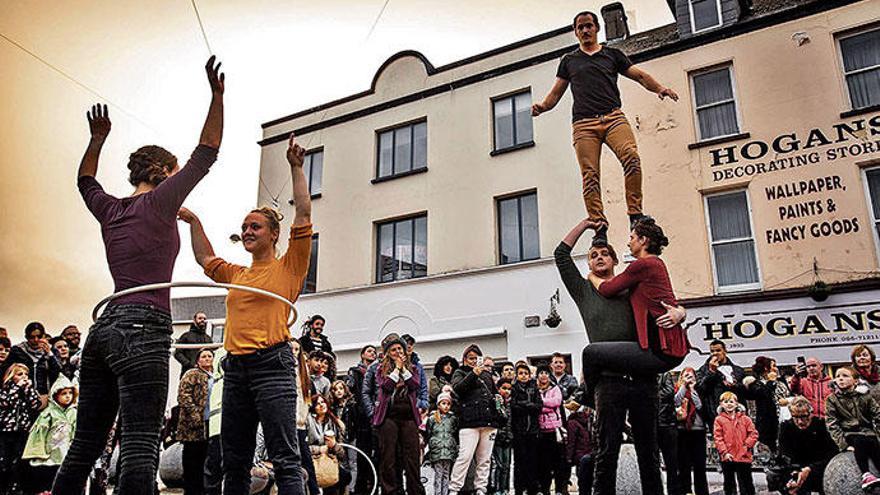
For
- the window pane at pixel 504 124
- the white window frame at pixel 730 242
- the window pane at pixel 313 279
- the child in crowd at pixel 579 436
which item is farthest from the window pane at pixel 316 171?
the child in crowd at pixel 579 436

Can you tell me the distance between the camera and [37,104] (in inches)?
199

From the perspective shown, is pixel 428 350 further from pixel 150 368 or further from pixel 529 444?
pixel 150 368

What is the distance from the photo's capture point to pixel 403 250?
15.7 meters

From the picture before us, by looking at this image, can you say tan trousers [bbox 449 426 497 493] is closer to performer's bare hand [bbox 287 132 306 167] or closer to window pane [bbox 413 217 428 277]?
performer's bare hand [bbox 287 132 306 167]

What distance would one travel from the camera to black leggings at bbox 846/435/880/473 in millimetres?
6648

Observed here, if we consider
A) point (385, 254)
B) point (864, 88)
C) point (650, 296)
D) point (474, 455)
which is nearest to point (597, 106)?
point (650, 296)

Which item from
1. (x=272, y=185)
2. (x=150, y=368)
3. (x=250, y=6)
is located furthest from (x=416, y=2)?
(x=272, y=185)

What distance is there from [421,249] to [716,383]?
8.57 m

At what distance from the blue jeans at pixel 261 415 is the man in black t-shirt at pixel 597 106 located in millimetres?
3180

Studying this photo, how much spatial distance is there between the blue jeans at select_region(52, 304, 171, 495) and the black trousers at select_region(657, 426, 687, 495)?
5705mm

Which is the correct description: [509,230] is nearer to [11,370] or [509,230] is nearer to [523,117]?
[523,117]

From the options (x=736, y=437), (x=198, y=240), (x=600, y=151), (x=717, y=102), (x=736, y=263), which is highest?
(x=717, y=102)

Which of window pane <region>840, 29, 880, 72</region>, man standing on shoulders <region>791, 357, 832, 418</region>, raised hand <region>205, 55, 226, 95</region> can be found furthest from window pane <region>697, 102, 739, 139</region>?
raised hand <region>205, 55, 226, 95</region>

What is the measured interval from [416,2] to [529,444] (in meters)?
5.54
